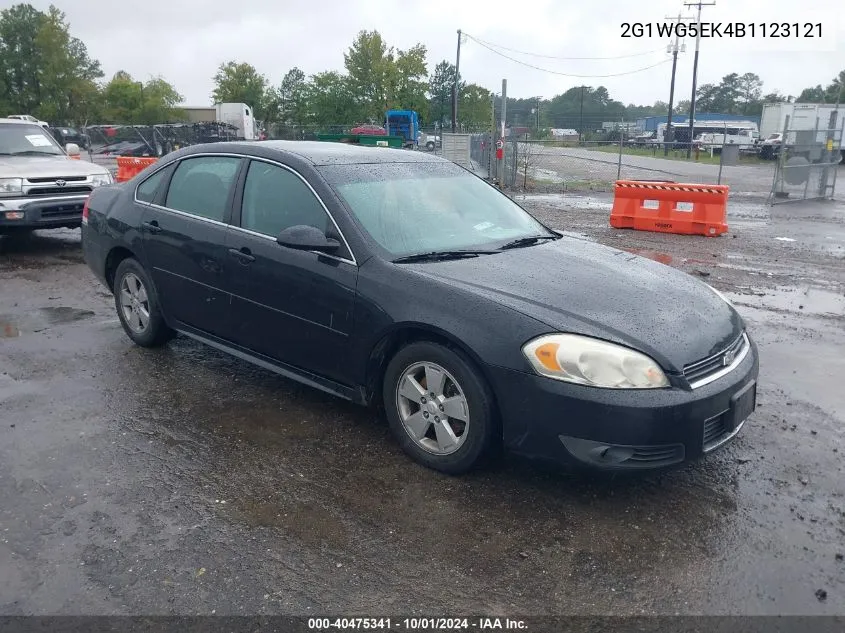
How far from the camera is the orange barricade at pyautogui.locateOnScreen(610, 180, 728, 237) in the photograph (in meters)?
12.5

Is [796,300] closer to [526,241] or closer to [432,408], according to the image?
[526,241]

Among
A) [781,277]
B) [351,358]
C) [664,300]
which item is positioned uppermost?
[664,300]

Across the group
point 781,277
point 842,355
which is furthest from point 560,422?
point 781,277

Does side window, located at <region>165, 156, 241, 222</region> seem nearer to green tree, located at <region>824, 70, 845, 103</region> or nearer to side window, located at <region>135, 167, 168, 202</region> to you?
side window, located at <region>135, 167, 168, 202</region>

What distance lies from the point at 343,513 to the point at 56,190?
850 centimetres

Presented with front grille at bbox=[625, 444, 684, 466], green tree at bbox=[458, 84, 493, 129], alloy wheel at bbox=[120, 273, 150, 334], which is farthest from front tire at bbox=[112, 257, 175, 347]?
green tree at bbox=[458, 84, 493, 129]

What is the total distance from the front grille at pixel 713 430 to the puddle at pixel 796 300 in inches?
180

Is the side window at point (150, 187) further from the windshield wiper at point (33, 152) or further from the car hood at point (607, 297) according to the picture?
Result: the windshield wiper at point (33, 152)

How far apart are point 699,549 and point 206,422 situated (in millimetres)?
2891

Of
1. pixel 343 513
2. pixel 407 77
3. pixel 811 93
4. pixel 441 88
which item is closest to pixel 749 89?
pixel 811 93

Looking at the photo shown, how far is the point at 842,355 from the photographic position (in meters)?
6.02

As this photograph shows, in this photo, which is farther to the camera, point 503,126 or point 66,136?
point 66,136

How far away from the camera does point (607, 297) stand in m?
3.79

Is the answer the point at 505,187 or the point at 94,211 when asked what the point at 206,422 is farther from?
the point at 505,187
